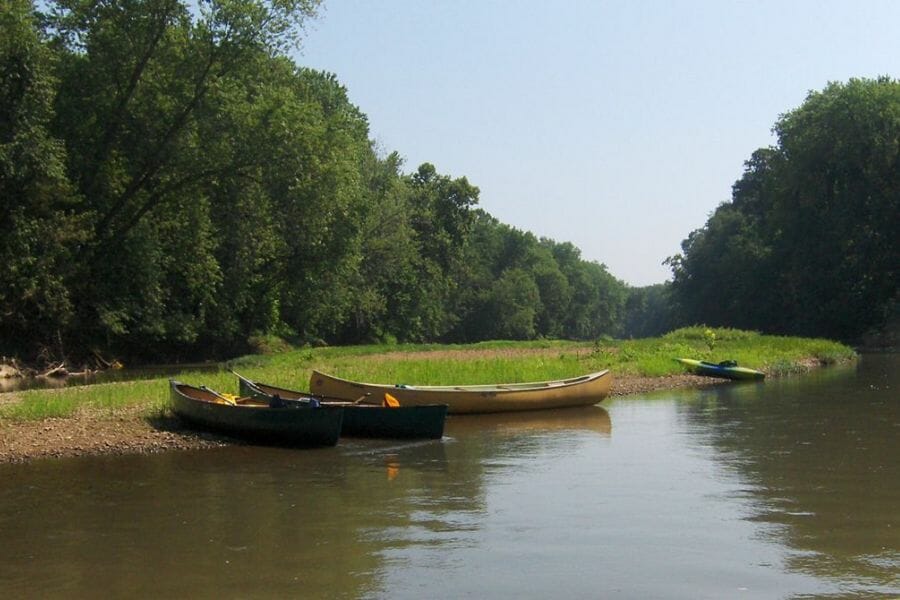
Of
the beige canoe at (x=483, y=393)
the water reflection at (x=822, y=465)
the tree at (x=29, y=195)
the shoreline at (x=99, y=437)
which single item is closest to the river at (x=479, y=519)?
the water reflection at (x=822, y=465)

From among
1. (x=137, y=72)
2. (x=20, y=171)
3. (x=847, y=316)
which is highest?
(x=137, y=72)

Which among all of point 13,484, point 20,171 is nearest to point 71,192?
point 20,171

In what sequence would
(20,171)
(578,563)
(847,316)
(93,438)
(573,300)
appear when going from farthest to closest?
(573,300) → (847,316) → (20,171) → (93,438) → (578,563)

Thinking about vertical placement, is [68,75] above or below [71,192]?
above

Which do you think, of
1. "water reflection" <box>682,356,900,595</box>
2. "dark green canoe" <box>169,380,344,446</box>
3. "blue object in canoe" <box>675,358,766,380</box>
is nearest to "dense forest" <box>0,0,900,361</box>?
"blue object in canoe" <box>675,358,766,380</box>

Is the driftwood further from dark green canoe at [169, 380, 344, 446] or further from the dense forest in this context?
dark green canoe at [169, 380, 344, 446]

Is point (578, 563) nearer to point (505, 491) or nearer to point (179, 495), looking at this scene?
point (505, 491)

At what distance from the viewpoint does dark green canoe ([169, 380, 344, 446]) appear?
61.5 ft

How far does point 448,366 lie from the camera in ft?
97.7

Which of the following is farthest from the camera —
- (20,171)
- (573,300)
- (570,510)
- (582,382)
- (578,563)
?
(573,300)

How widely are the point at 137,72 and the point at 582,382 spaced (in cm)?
2336

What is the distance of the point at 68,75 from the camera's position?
40.6 meters

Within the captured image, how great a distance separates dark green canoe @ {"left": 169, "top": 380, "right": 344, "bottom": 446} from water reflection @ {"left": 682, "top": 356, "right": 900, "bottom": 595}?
279 inches

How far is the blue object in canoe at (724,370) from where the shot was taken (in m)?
35.5
